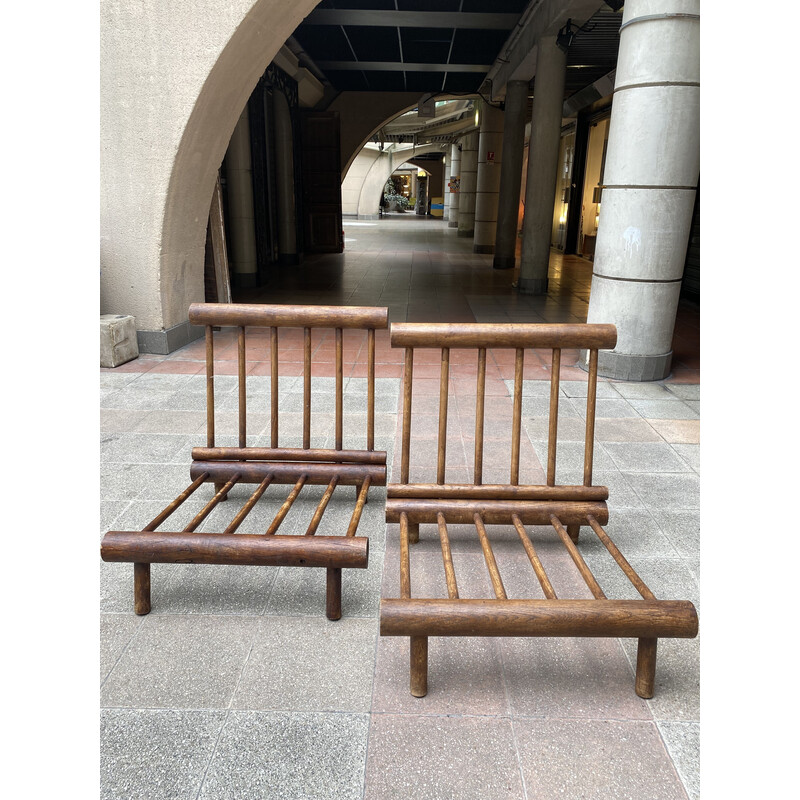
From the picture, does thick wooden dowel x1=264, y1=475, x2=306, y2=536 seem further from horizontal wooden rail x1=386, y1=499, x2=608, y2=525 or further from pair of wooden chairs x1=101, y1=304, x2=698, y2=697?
horizontal wooden rail x1=386, y1=499, x2=608, y2=525

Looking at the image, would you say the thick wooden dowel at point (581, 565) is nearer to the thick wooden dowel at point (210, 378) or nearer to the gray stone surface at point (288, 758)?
the gray stone surface at point (288, 758)

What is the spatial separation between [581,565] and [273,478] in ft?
4.58

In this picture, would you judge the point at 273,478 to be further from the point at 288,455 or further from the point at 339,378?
the point at 339,378

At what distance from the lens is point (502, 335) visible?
2523 mm

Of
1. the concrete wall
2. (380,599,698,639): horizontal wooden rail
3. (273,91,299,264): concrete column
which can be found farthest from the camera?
(273,91,299,264): concrete column

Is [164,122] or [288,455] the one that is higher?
[164,122]

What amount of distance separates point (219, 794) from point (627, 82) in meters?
5.10

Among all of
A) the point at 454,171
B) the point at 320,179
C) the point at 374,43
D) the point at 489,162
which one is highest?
the point at 454,171

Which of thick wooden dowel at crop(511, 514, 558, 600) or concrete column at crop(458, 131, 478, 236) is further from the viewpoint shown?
concrete column at crop(458, 131, 478, 236)

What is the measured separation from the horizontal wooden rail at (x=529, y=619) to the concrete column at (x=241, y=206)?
28.0 ft

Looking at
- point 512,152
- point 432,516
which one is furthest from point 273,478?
point 512,152

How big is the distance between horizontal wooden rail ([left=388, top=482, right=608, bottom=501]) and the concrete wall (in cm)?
397

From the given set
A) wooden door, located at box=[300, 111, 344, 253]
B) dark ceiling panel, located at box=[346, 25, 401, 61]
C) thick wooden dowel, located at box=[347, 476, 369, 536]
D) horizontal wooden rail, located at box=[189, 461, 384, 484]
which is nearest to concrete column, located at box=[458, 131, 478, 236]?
wooden door, located at box=[300, 111, 344, 253]

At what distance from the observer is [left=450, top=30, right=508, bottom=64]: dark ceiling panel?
11.7 m
